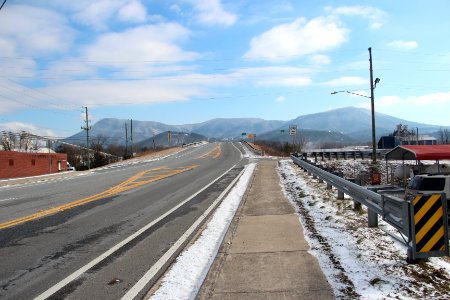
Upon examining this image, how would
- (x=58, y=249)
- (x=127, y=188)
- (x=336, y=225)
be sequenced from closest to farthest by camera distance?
(x=58, y=249) → (x=336, y=225) → (x=127, y=188)

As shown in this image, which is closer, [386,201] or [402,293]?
[402,293]

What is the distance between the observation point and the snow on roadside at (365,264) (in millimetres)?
4902

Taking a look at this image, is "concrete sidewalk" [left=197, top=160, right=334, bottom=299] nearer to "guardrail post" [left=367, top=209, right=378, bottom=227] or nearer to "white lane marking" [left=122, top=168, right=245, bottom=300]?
"white lane marking" [left=122, top=168, right=245, bottom=300]

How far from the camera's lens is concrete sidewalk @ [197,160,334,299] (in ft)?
16.5

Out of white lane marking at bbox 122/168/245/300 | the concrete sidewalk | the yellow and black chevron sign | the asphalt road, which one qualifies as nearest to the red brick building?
the asphalt road

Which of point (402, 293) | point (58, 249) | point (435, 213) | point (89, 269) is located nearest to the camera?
point (402, 293)

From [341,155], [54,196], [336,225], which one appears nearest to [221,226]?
[336,225]

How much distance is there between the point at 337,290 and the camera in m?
5.00

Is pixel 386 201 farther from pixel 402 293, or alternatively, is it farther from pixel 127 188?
pixel 127 188

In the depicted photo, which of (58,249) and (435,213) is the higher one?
(435,213)

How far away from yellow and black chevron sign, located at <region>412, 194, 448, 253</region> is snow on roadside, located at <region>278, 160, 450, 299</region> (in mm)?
279

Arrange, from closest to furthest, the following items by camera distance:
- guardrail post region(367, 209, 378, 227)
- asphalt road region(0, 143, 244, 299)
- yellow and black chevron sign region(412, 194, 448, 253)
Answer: asphalt road region(0, 143, 244, 299)
yellow and black chevron sign region(412, 194, 448, 253)
guardrail post region(367, 209, 378, 227)

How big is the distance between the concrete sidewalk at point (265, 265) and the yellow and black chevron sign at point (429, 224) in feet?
4.66

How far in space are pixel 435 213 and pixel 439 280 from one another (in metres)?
0.93
